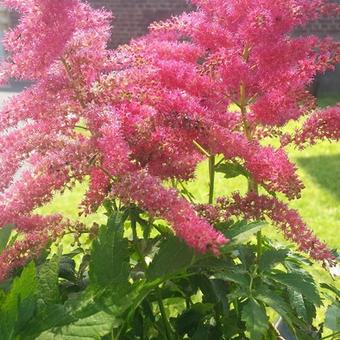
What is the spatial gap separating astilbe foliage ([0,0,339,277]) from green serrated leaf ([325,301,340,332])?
0.29 m

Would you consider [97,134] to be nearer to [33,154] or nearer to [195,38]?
[33,154]

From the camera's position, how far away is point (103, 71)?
1.33 m

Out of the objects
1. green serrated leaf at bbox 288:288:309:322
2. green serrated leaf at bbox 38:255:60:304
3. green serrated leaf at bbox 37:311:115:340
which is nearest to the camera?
green serrated leaf at bbox 37:311:115:340

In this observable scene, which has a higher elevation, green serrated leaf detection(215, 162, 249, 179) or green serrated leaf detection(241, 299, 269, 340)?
green serrated leaf detection(215, 162, 249, 179)

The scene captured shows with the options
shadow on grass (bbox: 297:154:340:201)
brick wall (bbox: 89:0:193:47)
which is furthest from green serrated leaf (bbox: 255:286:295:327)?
brick wall (bbox: 89:0:193:47)

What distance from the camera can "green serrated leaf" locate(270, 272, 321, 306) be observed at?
1.26m

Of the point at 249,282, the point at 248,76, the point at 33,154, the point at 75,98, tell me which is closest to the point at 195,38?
the point at 248,76

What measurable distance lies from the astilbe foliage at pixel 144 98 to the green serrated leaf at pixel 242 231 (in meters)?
0.09

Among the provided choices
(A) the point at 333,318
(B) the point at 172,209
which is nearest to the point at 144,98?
(B) the point at 172,209

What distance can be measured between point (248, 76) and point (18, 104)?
1.51 ft

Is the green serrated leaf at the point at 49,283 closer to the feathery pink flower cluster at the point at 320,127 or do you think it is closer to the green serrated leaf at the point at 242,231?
the green serrated leaf at the point at 242,231

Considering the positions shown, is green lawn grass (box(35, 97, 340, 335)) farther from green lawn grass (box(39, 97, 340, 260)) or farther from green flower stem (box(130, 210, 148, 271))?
green flower stem (box(130, 210, 148, 271))

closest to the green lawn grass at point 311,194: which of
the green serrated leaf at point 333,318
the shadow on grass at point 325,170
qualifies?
the shadow on grass at point 325,170

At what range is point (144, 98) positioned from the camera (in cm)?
124
